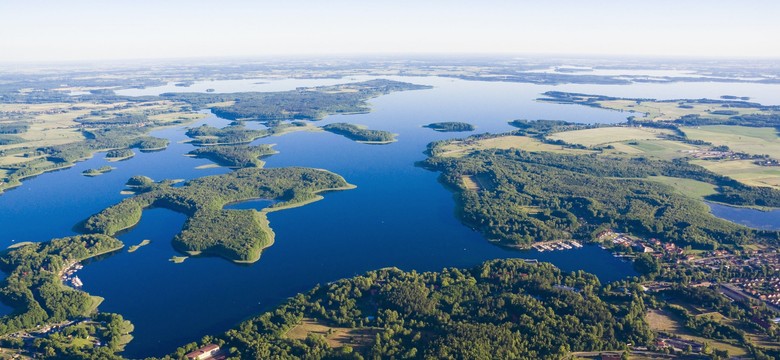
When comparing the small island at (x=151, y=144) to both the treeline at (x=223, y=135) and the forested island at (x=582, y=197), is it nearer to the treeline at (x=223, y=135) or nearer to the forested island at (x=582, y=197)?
the treeline at (x=223, y=135)

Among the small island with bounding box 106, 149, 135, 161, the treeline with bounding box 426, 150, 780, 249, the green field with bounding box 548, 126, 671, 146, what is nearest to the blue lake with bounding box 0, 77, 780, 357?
the treeline with bounding box 426, 150, 780, 249

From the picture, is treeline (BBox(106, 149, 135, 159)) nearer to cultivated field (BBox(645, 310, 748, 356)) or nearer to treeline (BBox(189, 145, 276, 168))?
treeline (BBox(189, 145, 276, 168))

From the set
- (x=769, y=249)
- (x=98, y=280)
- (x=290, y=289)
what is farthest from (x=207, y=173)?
(x=769, y=249)

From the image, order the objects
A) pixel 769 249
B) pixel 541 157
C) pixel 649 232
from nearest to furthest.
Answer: pixel 769 249 < pixel 649 232 < pixel 541 157

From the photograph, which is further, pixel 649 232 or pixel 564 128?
pixel 564 128

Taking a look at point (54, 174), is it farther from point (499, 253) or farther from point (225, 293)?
point (499, 253)

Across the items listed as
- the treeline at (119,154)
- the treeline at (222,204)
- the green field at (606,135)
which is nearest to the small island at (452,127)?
the green field at (606,135)
